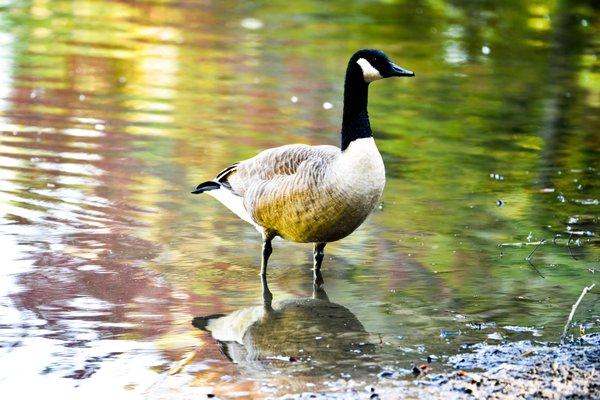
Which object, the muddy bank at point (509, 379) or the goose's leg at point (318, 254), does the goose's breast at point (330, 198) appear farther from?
the muddy bank at point (509, 379)

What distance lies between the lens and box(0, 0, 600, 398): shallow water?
6.73 metres

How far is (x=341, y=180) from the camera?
7.65m

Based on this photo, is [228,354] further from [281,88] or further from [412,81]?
[412,81]

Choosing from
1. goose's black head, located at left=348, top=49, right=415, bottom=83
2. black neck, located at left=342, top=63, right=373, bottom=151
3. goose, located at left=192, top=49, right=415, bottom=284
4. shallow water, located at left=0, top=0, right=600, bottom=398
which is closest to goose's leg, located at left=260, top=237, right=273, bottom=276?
goose, located at left=192, top=49, right=415, bottom=284

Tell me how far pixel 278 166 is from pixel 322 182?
48 cm

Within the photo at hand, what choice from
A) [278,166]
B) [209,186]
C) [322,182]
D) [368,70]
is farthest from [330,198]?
[209,186]

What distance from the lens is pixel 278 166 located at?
8070 mm

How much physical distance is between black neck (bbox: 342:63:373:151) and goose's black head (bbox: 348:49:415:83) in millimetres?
24

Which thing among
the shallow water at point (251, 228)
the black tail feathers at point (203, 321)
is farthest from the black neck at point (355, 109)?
the black tail feathers at point (203, 321)

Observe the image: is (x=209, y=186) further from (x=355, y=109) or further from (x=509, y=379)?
(x=509, y=379)

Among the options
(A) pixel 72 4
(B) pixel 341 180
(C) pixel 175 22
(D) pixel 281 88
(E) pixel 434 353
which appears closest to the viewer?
(E) pixel 434 353

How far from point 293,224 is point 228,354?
1.50m

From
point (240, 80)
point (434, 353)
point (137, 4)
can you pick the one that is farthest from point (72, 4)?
point (434, 353)

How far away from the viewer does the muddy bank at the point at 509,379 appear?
565cm
